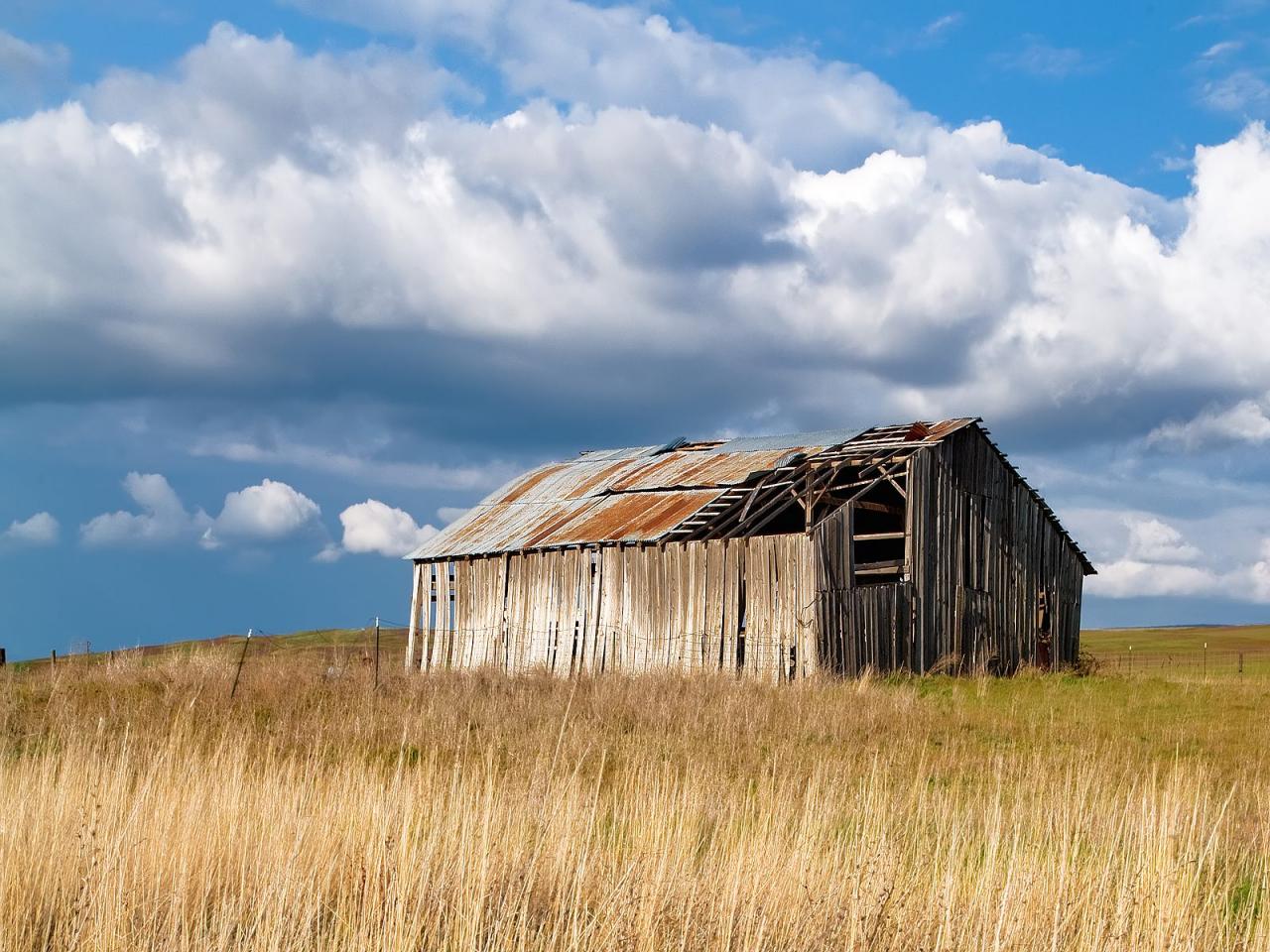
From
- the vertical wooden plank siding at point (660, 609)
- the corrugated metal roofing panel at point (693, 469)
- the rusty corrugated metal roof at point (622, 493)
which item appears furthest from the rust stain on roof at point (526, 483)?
the vertical wooden plank siding at point (660, 609)

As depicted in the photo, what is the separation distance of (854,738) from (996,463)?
19.0 metres

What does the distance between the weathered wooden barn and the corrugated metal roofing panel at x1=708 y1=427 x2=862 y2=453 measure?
10 centimetres

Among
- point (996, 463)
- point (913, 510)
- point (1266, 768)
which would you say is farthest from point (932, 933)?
point (996, 463)

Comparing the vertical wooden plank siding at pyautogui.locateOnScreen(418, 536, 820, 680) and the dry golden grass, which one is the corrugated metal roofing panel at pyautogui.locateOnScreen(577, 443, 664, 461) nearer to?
the vertical wooden plank siding at pyautogui.locateOnScreen(418, 536, 820, 680)

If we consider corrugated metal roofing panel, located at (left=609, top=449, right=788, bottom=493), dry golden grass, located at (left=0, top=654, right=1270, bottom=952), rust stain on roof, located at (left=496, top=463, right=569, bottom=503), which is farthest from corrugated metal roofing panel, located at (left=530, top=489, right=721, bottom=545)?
dry golden grass, located at (left=0, top=654, right=1270, bottom=952)

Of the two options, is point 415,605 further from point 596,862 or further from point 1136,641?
point 1136,641

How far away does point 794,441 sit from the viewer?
32.5m

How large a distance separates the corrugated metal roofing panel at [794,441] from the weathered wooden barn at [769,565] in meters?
0.10

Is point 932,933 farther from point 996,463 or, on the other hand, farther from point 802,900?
point 996,463

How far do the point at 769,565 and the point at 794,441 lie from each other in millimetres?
6830

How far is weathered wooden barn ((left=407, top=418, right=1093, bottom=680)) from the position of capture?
26.6 meters

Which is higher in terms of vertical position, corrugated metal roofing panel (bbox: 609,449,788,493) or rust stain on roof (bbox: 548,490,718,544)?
corrugated metal roofing panel (bbox: 609,449,788,493)

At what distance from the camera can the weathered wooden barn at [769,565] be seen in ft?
87.4

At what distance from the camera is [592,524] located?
30.7 meters
